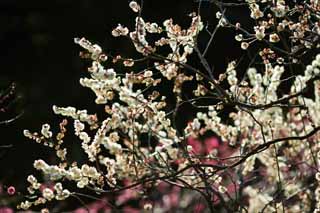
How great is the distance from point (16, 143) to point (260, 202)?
13.5ft

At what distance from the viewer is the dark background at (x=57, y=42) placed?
7.70 metres

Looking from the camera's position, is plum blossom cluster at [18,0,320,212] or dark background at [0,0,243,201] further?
dark background at [0,0,243,201]

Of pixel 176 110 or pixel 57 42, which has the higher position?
pixel 57 42

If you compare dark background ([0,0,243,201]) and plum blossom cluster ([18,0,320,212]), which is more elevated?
dark background ([0,0,243,201])

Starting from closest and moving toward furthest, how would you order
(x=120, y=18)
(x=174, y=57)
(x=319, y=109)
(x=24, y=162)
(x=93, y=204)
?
(x=174, y=57), (x=319, y=109), (x=93, y=204), (x=24, y=162), (x=120, y=18)

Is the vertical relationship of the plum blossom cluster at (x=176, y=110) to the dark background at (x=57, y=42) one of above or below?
below

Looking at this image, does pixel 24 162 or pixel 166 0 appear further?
pixel 166 0

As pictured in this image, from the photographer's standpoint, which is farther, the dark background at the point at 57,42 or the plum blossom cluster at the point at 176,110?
the dark background at the point at 57,42

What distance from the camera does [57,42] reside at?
823cm

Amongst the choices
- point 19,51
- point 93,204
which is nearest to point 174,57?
Result: point 93,204

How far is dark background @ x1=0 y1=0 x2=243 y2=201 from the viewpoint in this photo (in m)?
7.70

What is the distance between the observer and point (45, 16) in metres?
8.25

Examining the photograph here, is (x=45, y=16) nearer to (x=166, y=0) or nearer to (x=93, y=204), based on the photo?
(x=166, y=0)

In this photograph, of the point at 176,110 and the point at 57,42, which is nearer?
the point at 176,110
